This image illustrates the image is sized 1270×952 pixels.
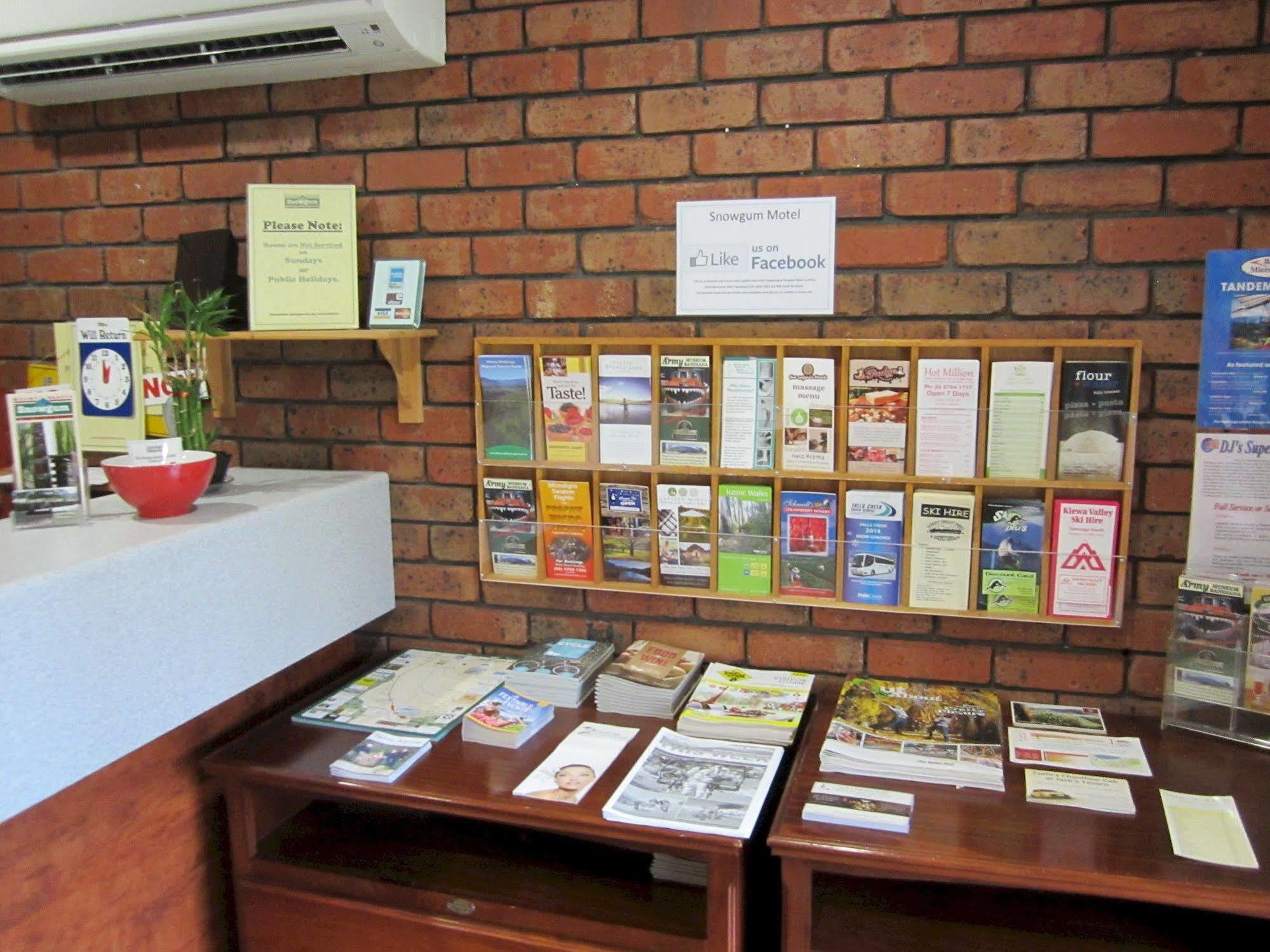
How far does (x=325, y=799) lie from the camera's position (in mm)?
2078

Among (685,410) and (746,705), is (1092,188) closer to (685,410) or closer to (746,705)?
(685,410)

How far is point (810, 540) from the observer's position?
2010mm

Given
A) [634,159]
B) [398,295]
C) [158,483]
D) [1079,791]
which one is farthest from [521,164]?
[1079,791]

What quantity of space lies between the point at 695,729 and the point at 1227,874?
859 mm

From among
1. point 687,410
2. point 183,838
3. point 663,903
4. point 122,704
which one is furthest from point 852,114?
point 183,838

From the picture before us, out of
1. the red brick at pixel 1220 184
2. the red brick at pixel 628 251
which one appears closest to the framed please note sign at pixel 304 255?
the red brick at pixel 628 251

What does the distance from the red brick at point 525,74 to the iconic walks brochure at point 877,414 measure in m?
0.85

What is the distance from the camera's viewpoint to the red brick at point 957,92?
6.00ft

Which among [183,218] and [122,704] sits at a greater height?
[183,218]

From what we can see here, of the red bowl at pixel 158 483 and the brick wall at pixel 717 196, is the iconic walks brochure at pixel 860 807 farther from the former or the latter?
the red bowl at pixel 158 483

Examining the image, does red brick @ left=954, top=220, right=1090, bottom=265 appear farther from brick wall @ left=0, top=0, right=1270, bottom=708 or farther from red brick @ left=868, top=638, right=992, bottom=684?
red brick @ left=868, top=638, right=992, bottom=684

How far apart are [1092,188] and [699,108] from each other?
77 cm

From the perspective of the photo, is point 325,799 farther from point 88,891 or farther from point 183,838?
point 88,891

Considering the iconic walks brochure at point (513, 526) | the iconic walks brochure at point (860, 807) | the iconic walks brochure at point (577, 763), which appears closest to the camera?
the iconic walks brochure at point (860, 807)
